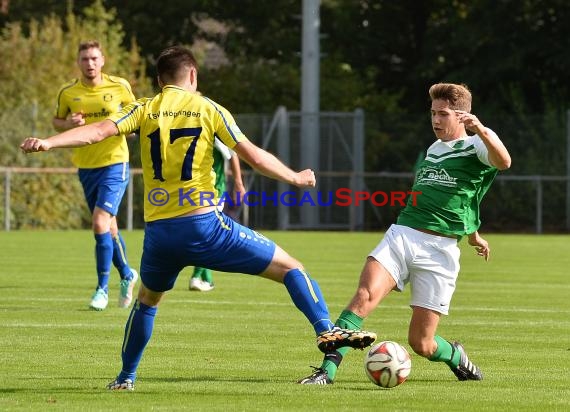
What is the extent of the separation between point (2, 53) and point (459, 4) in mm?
15538

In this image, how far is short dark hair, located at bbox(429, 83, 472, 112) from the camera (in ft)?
28.2

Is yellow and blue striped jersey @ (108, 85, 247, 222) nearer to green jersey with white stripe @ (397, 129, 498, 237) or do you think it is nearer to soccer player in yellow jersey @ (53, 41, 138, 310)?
green jersey with white stripe @ (397, 129, 498, 237)

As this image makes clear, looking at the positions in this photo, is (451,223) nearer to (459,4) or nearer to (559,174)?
(559,174)

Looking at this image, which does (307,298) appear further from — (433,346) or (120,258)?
(120,258)

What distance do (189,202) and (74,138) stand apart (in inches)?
29.0

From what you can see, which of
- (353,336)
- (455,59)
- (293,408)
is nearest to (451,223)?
(353,336)

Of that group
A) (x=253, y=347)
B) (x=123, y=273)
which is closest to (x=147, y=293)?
(x=253, y=347)

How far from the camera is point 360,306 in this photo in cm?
828

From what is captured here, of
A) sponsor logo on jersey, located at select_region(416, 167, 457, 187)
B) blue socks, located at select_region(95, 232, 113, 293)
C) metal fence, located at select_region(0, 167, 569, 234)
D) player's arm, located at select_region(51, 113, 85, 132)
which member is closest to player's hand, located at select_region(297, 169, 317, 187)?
sponsor logo on jersey, located at select_region(416, 167, 457, 187)

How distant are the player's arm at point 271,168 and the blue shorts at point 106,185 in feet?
18.6

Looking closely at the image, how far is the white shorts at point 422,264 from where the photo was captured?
8508mm

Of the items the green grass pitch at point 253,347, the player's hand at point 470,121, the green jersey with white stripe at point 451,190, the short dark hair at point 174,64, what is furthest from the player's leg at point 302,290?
the player's hand at point 470,121

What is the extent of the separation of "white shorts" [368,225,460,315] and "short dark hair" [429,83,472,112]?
822 millimetres

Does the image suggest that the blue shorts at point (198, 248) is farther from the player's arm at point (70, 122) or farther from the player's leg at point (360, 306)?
the player's arm at point (70, 122)
